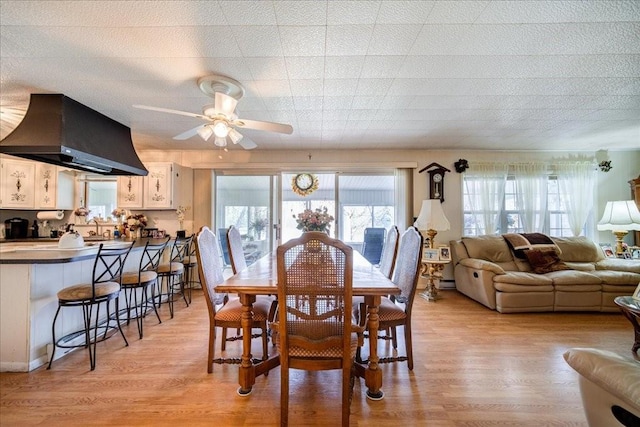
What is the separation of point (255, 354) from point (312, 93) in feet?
8.01

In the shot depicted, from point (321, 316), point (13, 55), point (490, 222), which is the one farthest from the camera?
point (490, 222)

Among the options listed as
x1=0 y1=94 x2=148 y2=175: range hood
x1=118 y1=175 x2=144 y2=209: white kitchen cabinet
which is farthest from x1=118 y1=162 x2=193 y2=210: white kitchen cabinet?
x1=0 y1=94 x2=148 y2=175: range hood

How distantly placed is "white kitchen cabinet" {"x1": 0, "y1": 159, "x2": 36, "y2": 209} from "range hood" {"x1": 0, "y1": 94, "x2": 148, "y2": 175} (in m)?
1.78

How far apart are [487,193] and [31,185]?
23.4ft

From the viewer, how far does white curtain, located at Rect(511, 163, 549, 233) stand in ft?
13.6

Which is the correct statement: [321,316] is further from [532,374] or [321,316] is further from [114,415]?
[532,374]

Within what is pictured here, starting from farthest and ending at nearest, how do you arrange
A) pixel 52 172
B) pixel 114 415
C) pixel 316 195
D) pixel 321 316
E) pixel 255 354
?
1. pixel 316 195
2. pixel 52 172
3. pixel 255 354
4. pixel 114 415
5. pixel 321 316

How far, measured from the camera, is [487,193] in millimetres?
4195

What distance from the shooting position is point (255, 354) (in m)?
2.21

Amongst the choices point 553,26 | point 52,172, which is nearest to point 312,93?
point 553,26

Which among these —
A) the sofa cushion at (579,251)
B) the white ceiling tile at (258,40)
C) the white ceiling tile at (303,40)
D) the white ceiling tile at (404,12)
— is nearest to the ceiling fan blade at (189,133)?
the white ceiling tile at (258,40)

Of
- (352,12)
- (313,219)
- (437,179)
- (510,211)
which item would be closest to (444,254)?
(437,179)

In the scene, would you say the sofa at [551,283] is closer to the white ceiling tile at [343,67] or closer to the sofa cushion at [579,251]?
the sofa cushion at [579,251]

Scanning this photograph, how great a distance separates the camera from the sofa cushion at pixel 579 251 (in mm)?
3693
